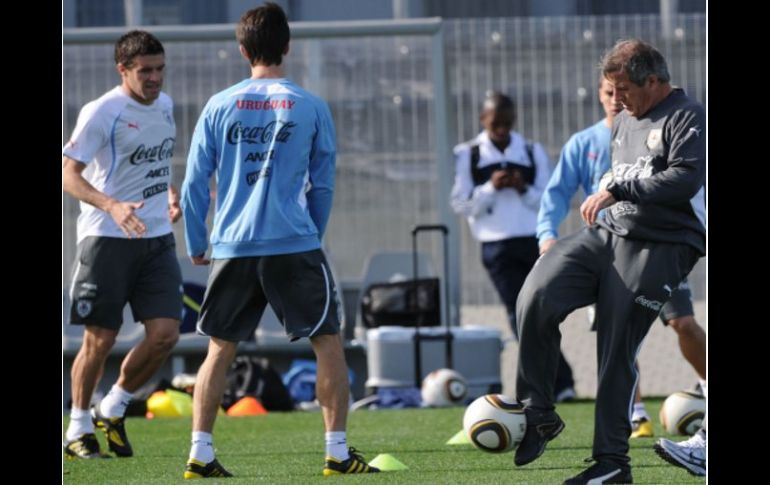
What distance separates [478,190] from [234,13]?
3.08 meters

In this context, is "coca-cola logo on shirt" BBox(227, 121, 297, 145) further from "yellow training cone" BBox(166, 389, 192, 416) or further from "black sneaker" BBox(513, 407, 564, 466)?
"yellow training cone" BBox(166, 389, 192, 416)

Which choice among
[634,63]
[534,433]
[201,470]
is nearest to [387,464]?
[201,470]

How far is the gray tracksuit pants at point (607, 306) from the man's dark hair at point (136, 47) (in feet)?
8.96

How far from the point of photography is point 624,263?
227 inches

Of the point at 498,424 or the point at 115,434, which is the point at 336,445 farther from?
the point at 115,434

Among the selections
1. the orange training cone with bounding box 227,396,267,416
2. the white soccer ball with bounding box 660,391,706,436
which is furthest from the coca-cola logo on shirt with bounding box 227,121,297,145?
the orange training cone with bounding box 227,396,267,416

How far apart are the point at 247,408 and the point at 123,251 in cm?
379

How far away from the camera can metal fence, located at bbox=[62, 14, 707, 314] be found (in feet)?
43.3

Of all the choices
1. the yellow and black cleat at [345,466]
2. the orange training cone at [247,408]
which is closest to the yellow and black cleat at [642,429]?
the yellow and black cleat at [345,466]

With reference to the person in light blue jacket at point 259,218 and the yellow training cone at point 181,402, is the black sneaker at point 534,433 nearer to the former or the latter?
the person in light blue jacket at point 259,218

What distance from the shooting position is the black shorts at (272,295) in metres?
6.34

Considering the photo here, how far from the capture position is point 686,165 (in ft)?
18.4
